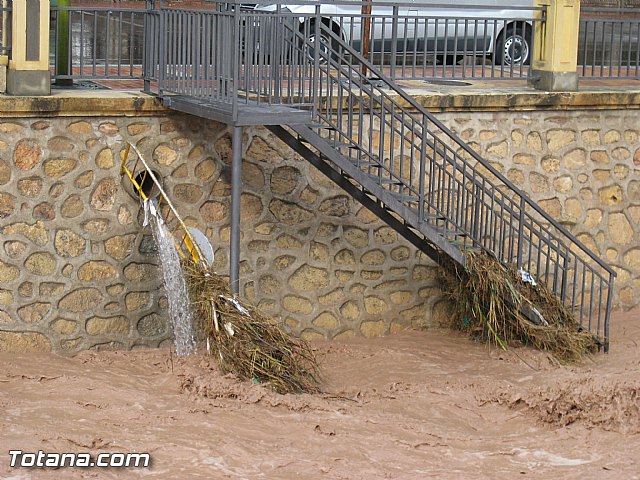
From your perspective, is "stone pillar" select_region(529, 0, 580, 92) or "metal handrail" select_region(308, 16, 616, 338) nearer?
"metal handrail" select_region(308, 16, 616, 338)

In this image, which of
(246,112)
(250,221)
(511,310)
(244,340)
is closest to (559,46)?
(511,310)

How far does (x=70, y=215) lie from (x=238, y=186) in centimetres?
153

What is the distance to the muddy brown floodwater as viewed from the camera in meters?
7.41

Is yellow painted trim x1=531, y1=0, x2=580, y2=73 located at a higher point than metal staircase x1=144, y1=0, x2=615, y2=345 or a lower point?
higher

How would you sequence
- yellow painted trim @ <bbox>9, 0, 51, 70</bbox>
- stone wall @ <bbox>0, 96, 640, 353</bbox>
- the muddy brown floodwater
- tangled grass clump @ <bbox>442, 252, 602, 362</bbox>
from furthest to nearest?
tangled grass clump @ <bbox>442, 252, 602, 362</bbox>, stone wall @ <bbox>0, 96, 640, 353</bbox>, yellow painted trim @ <bbox>9, 0, 51, 70</bbox>, the muddy brown floodwater

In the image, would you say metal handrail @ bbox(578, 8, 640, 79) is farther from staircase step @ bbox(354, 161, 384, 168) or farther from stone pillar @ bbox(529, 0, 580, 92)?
staircase step @ bbox(354, 161, 384, 168)

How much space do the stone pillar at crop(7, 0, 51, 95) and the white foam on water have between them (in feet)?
4.70

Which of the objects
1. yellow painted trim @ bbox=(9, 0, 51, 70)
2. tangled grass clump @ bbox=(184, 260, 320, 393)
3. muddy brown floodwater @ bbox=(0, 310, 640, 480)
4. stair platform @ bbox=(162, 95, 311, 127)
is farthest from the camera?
yellow painted trim @ bbox=(9, 0, 51, 70)

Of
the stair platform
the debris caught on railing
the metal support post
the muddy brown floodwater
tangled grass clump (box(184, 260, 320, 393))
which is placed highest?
the stair platform

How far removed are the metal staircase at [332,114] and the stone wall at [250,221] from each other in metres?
0.36

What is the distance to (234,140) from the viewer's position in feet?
29.2

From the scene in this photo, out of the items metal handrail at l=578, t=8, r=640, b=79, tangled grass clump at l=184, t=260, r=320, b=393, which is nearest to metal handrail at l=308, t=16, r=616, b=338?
tangled grass clump at l=184, t=260, r=320, b=393

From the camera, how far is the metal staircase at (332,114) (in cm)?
891

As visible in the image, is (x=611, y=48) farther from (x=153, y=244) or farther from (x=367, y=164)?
(x=153, y=244)
